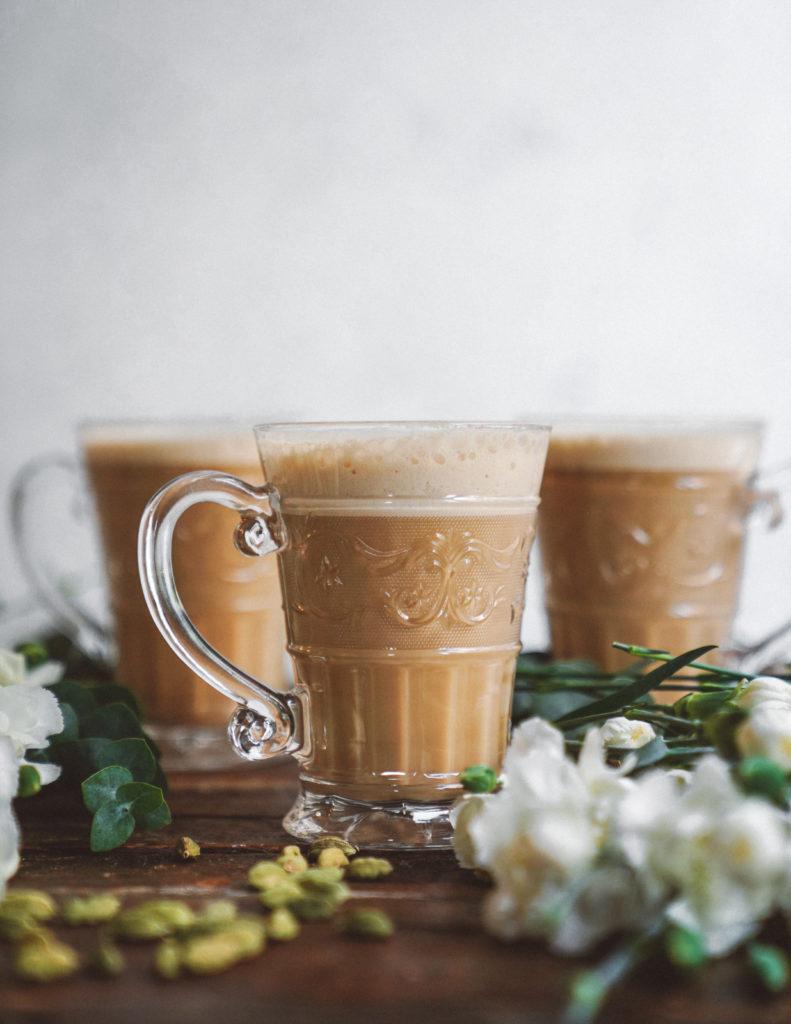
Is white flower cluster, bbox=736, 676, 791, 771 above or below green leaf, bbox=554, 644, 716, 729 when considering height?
above

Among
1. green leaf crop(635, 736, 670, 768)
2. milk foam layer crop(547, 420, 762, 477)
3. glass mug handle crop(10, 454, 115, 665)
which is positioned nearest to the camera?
green leaf crop(635, 736, 670, 768)

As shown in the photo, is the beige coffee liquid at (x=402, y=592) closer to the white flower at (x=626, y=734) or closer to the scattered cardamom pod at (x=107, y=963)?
the white flower at (x=626, y=734)

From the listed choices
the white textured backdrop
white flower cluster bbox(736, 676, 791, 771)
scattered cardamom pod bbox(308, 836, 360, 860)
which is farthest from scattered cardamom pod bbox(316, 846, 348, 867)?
the white textured backdrop

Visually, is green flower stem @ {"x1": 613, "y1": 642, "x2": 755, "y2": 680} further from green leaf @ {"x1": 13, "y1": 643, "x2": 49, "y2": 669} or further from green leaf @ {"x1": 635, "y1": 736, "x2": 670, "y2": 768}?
green leaf @ {"x1": 13, "y1": 643, "x2": 49, "y2": 669}

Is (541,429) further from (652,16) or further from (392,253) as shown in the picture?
(652,16)

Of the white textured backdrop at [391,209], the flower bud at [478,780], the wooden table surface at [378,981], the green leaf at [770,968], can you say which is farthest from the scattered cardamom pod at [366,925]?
the white textured backdrop at [391,209]

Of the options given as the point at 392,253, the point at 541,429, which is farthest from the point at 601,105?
the point at 541,429

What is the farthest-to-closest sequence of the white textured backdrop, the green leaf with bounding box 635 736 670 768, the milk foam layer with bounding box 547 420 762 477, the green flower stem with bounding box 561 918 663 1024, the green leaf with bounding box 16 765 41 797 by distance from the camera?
the white textured backdrop, the milk foam layer with bounding box 547 420 762 477, the green leaf with bounding box 16 765 41 797, the green leaf with bounding box 635 736 670 768, the green flower stem with bounding box 561 918 663 1024
